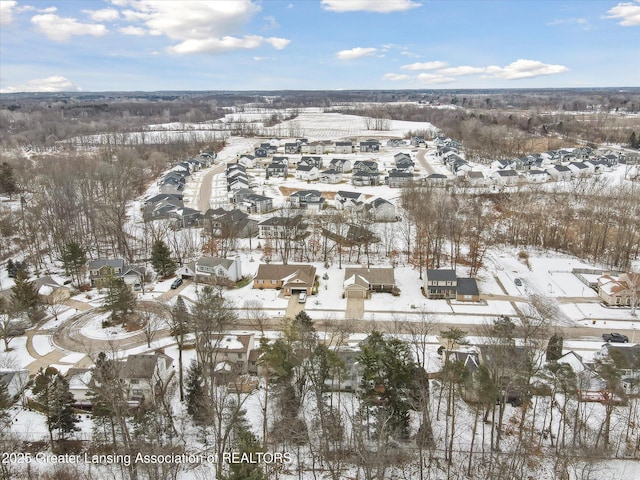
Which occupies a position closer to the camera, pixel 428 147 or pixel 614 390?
pixel 614 390

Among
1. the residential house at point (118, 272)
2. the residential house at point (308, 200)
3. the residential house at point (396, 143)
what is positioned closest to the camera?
the residential house at point (118, 272)

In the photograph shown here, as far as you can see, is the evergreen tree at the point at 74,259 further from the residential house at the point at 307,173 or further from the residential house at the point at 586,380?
the residential house at the point at 307,173

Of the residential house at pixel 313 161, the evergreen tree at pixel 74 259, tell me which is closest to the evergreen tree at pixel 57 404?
the evergreen tree at pixel 74 259

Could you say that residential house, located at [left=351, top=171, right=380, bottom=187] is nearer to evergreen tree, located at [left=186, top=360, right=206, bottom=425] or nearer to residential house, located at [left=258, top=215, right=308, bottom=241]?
residential house, located at [left=258, top=215, right=308, bottom=241]

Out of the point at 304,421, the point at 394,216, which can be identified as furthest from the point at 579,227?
the point at 304,421

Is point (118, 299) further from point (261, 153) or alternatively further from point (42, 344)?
point (261, 153)

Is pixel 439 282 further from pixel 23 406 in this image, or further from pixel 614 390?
pixel 23 406
